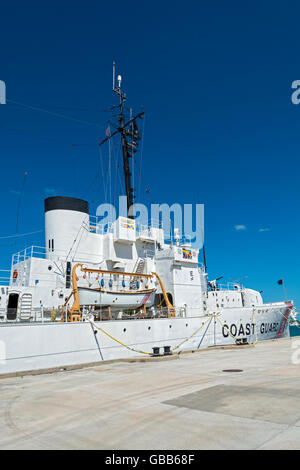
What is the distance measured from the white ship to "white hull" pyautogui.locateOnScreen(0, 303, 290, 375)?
0.12ft

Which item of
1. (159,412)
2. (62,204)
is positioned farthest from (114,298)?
(159,412)

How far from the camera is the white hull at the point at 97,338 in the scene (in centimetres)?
1188

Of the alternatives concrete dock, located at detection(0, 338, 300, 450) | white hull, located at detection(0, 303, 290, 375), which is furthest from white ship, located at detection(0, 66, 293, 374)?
concrete dock, located at detection(0, 338, 300, 450)

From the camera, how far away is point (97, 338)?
1440 cm

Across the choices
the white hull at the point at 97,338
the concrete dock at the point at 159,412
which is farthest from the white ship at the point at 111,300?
the concrete dock at the point at 159,412

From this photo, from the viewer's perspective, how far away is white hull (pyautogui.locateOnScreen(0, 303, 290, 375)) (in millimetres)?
11875

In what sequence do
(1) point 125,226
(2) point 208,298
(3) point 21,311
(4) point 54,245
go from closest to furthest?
(3) point 21,311
(4) point 54,245
(1) point 125,226
(2) point 208,298

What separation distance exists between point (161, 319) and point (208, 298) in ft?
27.0

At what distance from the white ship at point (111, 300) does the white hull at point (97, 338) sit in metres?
0.04

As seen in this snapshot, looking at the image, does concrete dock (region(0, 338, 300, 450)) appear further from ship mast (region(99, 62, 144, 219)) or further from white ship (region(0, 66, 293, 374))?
ship mast (region(99, 62, 144, 219))

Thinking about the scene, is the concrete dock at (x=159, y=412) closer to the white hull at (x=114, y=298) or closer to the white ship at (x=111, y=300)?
the white ship at (x=111, y=300)

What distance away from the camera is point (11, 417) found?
532 cm

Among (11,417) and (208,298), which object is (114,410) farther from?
(208,298)
